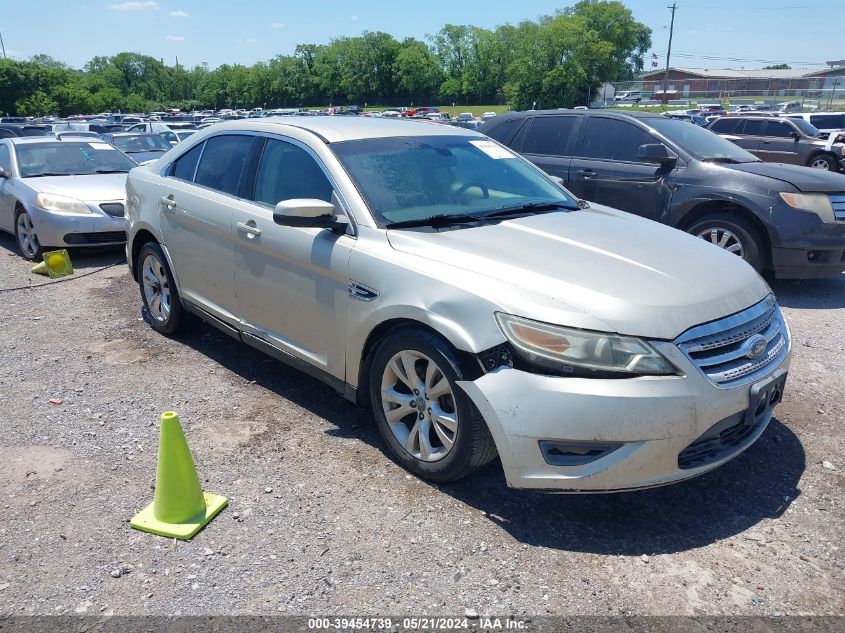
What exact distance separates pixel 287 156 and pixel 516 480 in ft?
7.98

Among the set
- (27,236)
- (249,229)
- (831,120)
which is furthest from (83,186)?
(831,120)

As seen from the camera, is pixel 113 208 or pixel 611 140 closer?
pixel 611 140

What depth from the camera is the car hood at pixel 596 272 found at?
9.48 feet

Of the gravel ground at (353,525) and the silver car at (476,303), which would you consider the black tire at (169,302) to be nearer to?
the silver car at (476,303)

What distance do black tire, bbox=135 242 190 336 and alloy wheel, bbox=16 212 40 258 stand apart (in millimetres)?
3522

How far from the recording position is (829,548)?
293 centimetres

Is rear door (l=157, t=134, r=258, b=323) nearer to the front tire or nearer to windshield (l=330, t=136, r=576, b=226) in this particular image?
windshield (l=330, t=136, r=576, b=226)

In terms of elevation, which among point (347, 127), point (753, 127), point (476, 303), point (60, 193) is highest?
point (347, 127)

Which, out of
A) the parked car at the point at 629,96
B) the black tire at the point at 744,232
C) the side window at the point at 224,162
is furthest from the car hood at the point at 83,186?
the parked car at the point at 629,96

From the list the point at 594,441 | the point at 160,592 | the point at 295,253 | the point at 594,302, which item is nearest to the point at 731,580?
the point at 594,441

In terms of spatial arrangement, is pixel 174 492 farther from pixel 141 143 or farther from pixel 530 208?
pixel 141 143

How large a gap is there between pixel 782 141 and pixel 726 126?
150 centimetres

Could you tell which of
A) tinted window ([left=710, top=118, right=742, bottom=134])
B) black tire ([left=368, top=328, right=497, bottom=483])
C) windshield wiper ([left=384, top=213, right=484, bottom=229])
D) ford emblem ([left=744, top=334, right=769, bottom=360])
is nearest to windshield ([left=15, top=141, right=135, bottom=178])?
windshield wiper ([left=384, top=213, right=484, bottom=229])

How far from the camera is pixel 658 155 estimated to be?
23.0 feet
